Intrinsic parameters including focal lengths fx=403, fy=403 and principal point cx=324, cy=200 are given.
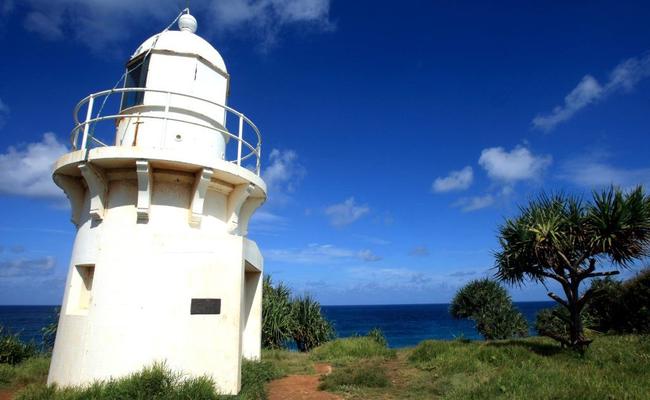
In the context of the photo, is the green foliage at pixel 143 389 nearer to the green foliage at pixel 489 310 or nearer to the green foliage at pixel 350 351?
the green foliage at pixel 350 351

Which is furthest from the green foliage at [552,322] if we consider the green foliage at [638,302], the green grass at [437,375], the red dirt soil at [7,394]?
the red dirt soil at [7,394]

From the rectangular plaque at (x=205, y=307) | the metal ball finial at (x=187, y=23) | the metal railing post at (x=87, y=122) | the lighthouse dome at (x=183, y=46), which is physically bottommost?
the rectangular plaque at (x=205, y=307)

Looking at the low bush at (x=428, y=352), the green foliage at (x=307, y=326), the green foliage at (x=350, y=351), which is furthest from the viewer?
the green foliage at (x=307, y=326)

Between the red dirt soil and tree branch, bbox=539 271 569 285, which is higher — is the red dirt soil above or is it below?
below

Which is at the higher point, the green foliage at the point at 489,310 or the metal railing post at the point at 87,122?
the metal railing post at the point at 87,122

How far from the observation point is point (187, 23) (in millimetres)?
9828

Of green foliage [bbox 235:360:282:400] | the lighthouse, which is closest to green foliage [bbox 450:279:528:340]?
green foliage [bbox 235:360:282:400]

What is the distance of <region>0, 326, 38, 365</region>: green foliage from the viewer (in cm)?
1145

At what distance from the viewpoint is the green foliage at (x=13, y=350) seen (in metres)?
11.4

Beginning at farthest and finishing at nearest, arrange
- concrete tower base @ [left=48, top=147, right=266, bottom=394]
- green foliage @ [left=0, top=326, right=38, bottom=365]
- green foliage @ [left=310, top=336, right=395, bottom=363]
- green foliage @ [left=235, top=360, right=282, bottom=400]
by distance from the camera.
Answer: green foliage @ [left=310, top=336, right=395, bottom=363]
green foliage @ [left=0, top=326, right=38, bottom=365]
green foliage @ [left=235, top=360, right=282, bottom=400]
concrete tower base @ [left=48, top=147, right=266, bottom=394]

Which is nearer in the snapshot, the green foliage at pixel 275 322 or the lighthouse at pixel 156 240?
the lighthouse at pixel 156 240

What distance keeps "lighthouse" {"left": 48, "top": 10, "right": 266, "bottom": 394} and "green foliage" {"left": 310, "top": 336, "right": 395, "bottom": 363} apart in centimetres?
606

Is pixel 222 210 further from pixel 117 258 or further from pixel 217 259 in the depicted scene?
pixel 117 258

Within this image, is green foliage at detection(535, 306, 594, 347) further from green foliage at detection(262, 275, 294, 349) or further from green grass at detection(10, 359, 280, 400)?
green grass at detection(10, 359, 280, 400)
